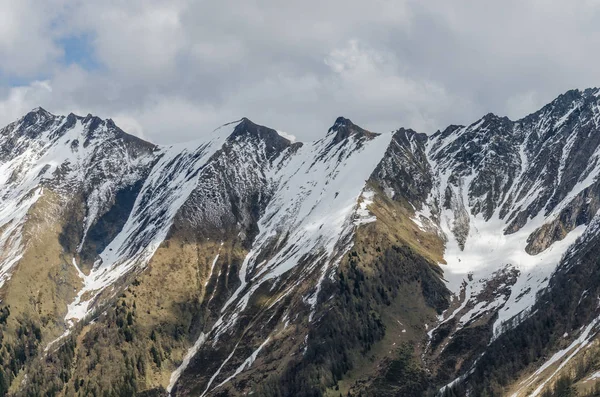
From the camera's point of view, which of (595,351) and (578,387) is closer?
(578,387)

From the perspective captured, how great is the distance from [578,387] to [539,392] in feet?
59.7

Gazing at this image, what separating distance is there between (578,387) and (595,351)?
2397cm

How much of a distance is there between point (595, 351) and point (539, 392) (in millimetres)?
22570

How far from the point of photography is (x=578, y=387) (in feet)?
591

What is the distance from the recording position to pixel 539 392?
196500 millimetres

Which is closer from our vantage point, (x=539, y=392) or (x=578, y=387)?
(x=578, y=387)
